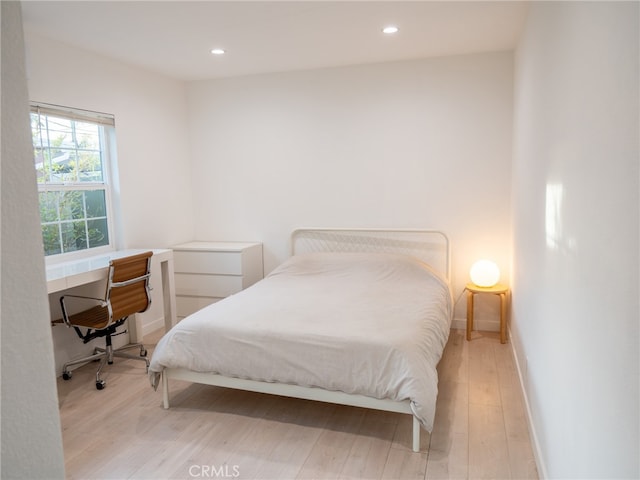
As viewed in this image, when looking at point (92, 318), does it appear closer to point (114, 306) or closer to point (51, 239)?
point (114, 306)

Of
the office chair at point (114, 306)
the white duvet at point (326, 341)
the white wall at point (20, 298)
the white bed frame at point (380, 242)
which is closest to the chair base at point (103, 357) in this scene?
the office chair at point (114, 306)

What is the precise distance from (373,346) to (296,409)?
75 centimetres

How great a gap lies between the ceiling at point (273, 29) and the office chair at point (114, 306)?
1.57m

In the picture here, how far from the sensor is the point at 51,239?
3422 millimetres

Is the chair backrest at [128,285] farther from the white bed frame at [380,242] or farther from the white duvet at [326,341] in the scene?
the white bed frame at [380,242]

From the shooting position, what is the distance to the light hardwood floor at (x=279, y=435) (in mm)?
2203

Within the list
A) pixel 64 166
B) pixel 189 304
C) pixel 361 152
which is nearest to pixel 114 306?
pixel 64 166

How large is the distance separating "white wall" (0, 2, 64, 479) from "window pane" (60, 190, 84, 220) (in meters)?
3.40

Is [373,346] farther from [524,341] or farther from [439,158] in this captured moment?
[439,158]

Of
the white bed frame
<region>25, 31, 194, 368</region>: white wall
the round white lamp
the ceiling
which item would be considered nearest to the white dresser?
<region>25, 31, 194, 368</region>: white wall

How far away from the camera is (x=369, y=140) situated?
429 cm

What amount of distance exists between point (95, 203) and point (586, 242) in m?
3.63

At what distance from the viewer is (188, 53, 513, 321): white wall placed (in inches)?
157

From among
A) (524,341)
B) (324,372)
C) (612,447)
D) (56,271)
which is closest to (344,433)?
(324,372)
